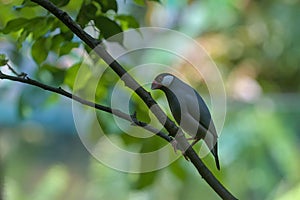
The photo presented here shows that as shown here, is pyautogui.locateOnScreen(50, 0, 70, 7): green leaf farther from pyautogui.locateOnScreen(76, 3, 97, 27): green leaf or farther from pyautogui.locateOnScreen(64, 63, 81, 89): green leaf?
pyautogui.locateOnScreen(64, 63, 81, 89): green leaf

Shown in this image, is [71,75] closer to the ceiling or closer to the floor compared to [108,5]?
closer to the floor

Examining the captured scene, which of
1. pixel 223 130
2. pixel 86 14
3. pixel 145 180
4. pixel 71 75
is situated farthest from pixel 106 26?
pixel 223 130

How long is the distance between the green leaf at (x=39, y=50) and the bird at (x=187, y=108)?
5.8 inches

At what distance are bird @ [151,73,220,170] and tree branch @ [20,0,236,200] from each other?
0.07 metres

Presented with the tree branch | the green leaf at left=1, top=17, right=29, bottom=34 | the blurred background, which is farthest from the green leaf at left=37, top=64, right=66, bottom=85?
the tree branch

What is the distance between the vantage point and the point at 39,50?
632mm

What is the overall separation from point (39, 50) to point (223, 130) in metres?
0.86

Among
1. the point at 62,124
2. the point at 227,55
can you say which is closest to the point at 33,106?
the point at 62,124

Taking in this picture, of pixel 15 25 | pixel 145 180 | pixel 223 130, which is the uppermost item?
pixel 15 25

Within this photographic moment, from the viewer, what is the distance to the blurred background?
33.8 inches

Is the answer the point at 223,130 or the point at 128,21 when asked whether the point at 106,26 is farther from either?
the point at 223,130

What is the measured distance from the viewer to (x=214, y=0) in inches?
72.5

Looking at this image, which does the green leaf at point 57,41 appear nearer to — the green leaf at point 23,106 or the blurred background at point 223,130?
the blurred background at point 223,130

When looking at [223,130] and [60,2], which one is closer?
[60,2]
